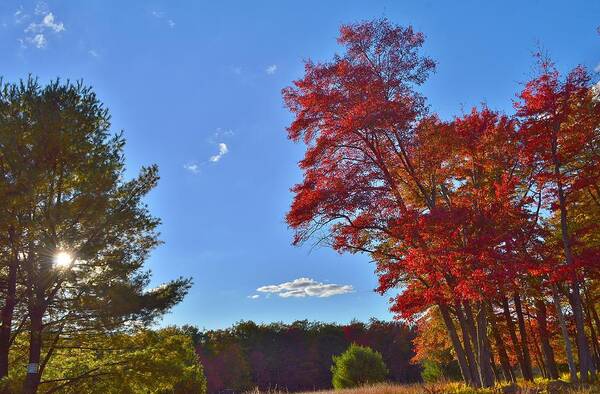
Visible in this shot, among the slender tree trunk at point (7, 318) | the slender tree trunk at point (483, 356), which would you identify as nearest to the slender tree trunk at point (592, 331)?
the slender tree trunk at point (483, 356)

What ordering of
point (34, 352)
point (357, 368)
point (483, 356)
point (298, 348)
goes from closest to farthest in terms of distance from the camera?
point (34, 352)
point (483, 356)
point (357, 368)
point (298, 348)

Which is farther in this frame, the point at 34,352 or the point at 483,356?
the point at 483,356

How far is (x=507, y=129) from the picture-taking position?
17.4m

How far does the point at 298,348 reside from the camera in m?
72.4

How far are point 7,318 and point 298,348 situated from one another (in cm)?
6319

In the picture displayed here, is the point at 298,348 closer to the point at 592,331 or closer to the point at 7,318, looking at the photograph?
the point at 592,331

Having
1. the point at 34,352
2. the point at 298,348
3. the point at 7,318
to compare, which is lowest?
the point at 298,348

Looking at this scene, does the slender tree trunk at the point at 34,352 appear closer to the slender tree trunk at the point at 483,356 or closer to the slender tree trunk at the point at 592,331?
the slender tree trunk at the point at 483,356

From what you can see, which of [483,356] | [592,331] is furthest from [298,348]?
[483,356]

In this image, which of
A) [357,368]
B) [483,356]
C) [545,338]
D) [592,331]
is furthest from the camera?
[357,368]

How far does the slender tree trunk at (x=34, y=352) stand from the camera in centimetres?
1245

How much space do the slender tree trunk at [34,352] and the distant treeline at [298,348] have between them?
5140cm

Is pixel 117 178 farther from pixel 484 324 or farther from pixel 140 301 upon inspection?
pixel 484 324

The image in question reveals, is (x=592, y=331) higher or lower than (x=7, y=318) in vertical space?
lower
